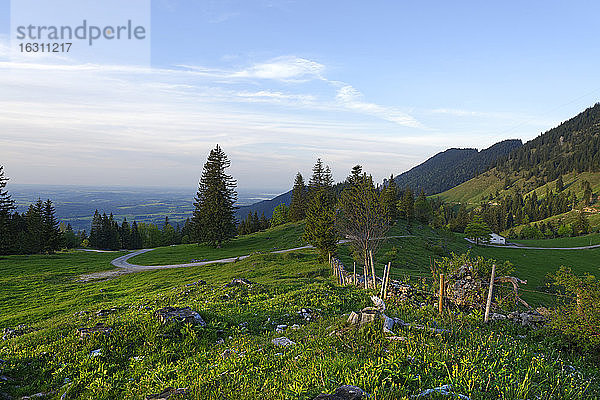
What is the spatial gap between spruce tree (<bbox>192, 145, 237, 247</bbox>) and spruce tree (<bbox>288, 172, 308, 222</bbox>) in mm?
26834

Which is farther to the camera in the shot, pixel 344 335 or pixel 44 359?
pixel 44 359

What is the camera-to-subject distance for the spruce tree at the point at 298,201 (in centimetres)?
7988

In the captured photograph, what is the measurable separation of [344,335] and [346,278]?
15.7 metres

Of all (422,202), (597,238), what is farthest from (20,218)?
(597,238)

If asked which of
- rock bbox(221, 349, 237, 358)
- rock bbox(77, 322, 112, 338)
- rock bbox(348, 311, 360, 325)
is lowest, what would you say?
rock bbox(77, 322, 112, 338)

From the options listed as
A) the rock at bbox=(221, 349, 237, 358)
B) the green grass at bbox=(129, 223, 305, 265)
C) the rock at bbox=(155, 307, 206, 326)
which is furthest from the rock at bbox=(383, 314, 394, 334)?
the green grass at bbox=(129, 223, 305, 265)

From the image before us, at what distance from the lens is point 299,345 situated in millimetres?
8672

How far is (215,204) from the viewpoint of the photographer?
5406cm

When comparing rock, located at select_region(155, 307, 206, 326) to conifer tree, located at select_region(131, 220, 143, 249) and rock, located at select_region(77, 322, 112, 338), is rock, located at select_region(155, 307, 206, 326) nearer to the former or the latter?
rock, located at select_region(77, 322, 112, 338)

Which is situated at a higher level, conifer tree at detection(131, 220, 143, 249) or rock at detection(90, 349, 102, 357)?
rock at detection(90, 349, 102, 357)

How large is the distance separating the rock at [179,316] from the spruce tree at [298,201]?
2643 inches

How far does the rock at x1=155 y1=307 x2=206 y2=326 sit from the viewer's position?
36.9 feet

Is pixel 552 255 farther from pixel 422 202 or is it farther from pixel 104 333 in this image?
pixel 104 333

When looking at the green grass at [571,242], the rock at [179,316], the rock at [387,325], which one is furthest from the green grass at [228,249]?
the green grass at [571,242]
